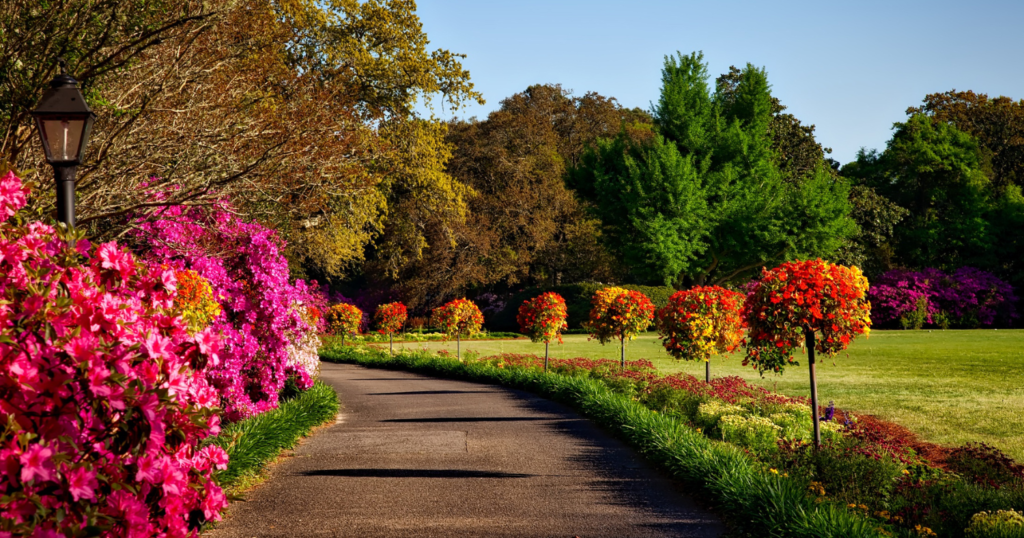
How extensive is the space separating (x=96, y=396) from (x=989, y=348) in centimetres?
2880

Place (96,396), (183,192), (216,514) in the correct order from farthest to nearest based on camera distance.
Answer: (183,192), (216,514), (96,396)

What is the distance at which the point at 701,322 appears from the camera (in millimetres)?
13906

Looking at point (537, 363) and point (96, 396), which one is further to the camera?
point (537, 363)

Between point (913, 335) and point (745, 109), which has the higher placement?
point (745, 109)

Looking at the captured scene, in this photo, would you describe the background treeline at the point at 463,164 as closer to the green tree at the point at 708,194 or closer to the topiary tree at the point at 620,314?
the green tree at the point at 708,194

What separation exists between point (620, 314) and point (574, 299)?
66.0 ft

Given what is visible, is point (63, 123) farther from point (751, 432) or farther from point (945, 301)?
point (945, 301)

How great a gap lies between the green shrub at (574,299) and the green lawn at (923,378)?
302cm

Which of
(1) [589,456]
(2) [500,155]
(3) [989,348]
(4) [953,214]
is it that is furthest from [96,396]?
(4) [953,214]

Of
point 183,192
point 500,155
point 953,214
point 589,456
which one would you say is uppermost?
point 500,155

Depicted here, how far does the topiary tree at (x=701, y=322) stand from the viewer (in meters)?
13.9

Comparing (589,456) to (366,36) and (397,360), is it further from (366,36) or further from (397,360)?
(366,36)

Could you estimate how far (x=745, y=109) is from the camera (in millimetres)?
39812

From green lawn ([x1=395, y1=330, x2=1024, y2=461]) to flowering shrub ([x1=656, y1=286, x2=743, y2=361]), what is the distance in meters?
2.57
